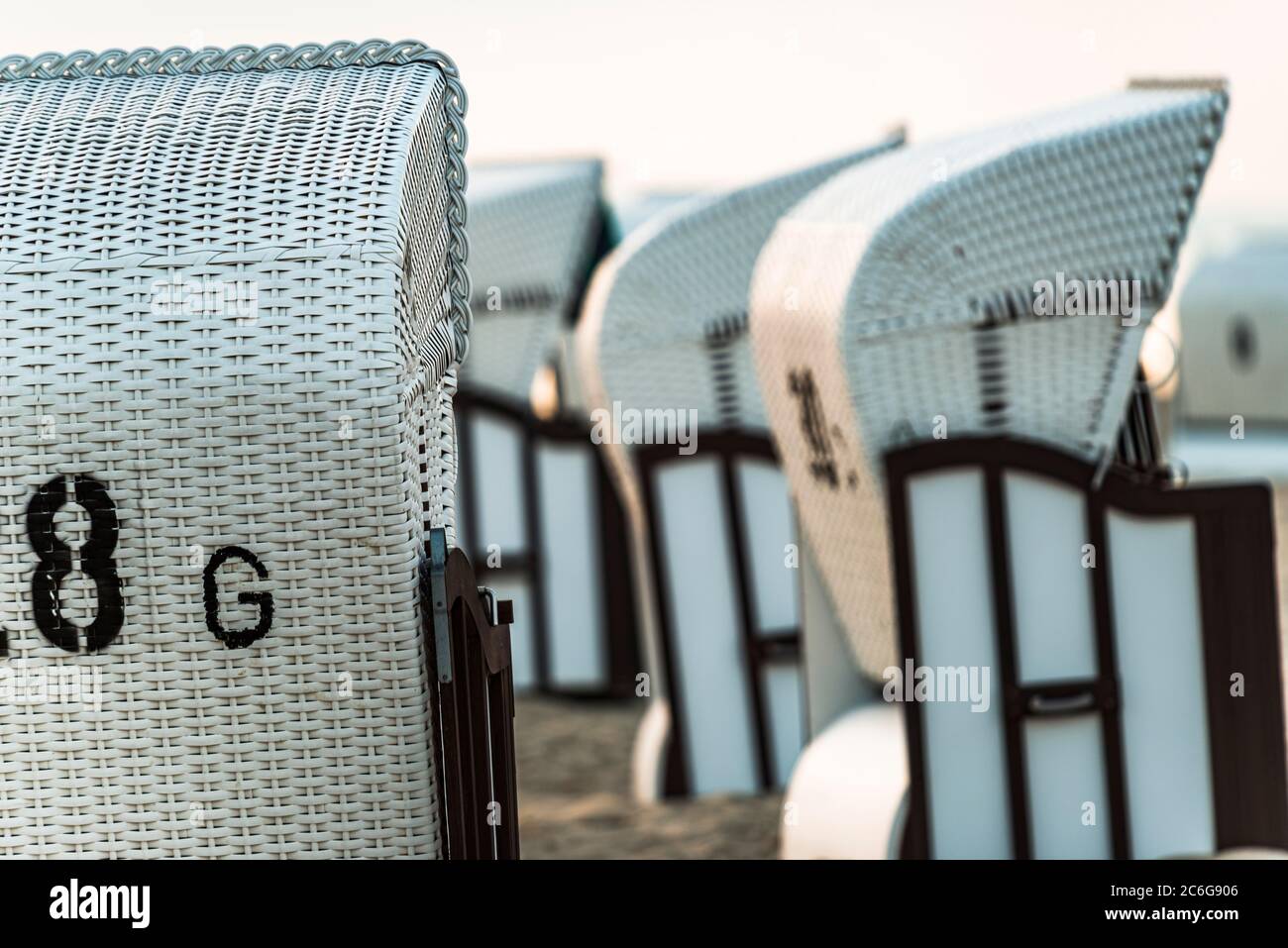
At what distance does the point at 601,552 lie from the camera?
26.5ft

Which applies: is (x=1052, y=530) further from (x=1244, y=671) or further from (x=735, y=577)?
(x=735, y=577)

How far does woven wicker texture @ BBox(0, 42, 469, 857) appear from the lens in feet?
7.79

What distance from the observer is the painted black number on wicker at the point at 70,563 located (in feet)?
7.92

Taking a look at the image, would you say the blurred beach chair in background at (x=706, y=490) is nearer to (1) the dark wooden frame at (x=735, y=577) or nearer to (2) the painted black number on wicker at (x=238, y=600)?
(1) the dark wooden frame at (x=735, y=577)

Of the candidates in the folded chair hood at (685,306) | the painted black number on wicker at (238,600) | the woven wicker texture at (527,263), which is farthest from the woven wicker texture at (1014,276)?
the woven wicker texture at (527,263)

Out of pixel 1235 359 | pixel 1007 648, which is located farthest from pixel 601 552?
pixel 1235 359

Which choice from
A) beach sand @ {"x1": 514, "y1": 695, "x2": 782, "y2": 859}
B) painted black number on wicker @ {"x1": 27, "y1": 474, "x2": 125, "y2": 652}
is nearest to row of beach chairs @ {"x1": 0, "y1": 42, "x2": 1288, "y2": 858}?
painted black number on wicker @ {"x1": 27, "y1": 474, "x2": 125, "y2": 652}

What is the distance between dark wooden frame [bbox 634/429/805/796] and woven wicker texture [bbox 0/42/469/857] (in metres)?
3.43

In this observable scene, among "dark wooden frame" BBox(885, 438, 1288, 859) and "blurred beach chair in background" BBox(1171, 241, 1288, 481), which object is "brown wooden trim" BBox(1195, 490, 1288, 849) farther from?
"blurred beach chair in background" BBox(1171, 241, 1288, 481)

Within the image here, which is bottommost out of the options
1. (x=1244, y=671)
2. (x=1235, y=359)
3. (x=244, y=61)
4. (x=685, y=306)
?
(x=1244, y=671)

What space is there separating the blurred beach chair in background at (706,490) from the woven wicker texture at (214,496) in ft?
11.3

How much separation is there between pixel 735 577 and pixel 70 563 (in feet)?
12.2
